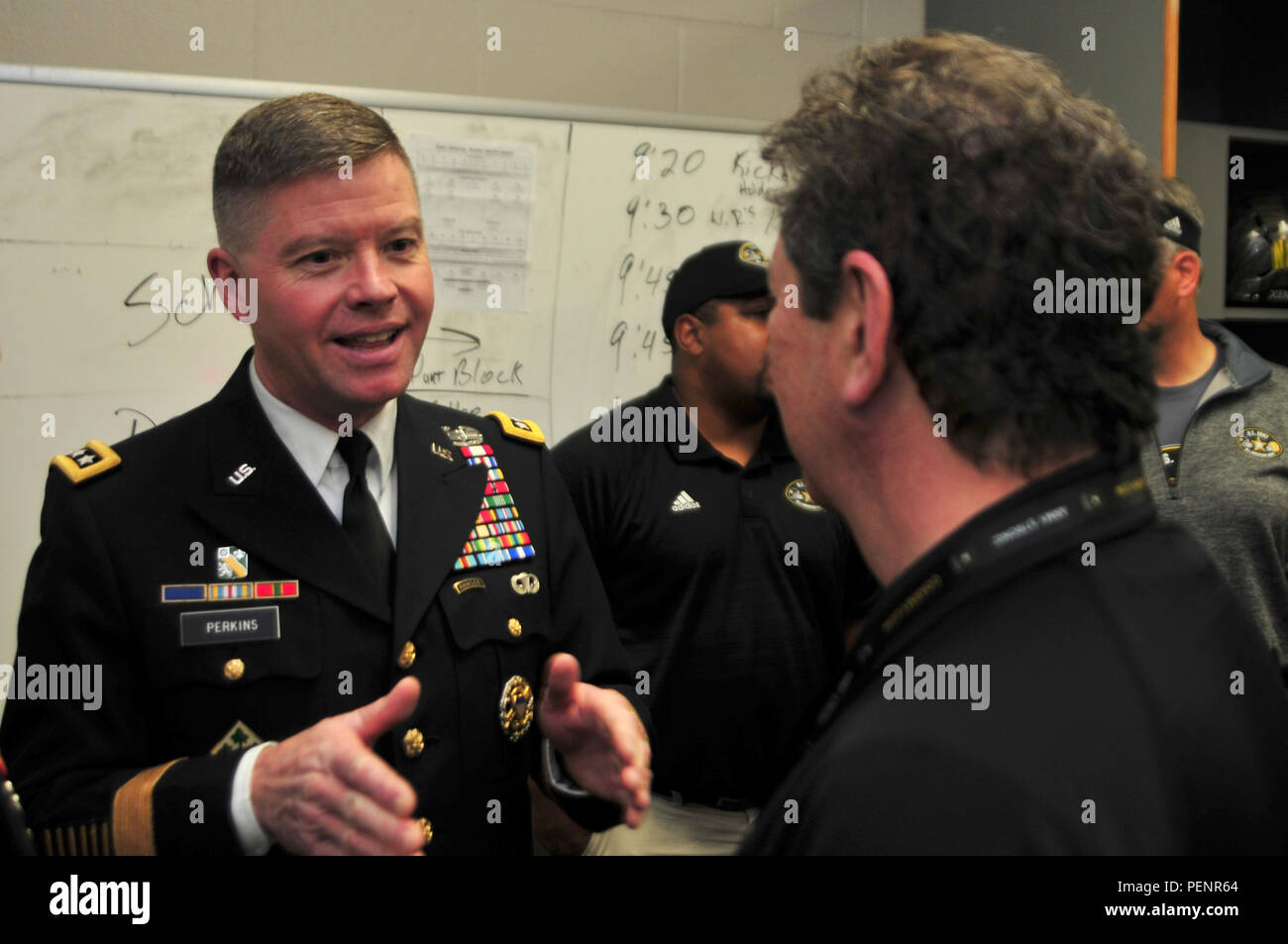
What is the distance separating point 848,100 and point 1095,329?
0.28 m

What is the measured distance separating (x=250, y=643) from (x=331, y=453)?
0.79 feet

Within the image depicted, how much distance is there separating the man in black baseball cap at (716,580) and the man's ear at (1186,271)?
86cm

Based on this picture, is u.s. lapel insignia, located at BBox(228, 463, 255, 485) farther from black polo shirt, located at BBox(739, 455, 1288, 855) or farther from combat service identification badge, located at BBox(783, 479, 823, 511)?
combat service identification badge, located at BBox(783, 479, 823, 511)

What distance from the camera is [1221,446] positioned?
6.97 feet

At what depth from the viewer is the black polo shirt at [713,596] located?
6.84ft

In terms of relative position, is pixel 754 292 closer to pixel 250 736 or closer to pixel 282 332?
pixel 282 332

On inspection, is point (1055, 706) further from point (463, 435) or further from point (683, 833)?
point (683, 833)

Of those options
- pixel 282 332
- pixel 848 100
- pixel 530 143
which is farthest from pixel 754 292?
pixel 848 100

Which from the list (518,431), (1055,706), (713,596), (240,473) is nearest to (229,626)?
(240,473)

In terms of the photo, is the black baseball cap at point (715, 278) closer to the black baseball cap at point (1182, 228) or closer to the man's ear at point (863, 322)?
the black baseball cap at point (1182, 228)

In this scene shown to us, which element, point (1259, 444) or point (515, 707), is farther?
point (1259, 444)

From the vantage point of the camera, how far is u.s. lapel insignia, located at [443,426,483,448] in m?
1.48

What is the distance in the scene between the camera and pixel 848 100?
0.91m

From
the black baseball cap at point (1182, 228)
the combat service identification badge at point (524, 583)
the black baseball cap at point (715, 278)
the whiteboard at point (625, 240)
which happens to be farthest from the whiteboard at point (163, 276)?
the black baseball cap at point (1182, 228)
